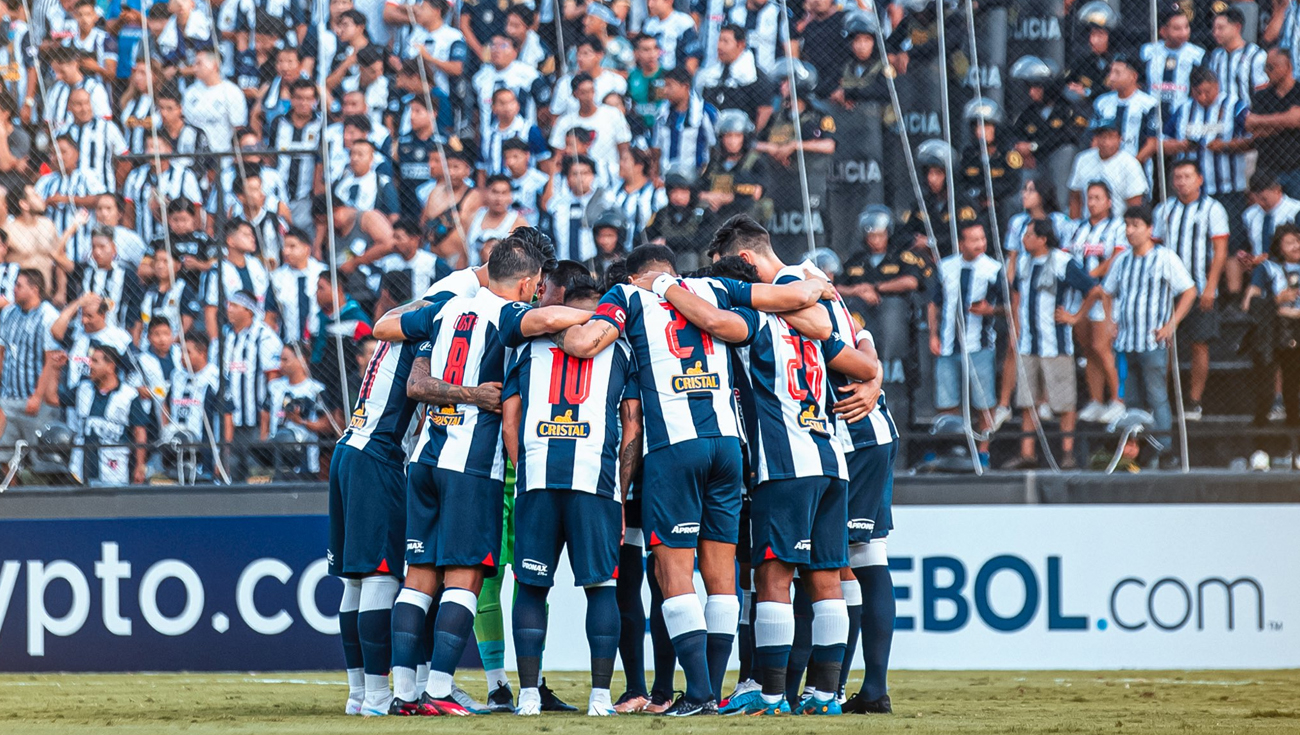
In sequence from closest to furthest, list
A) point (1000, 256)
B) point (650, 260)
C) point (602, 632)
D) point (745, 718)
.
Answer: point (745, 718), point (602, 632), point (650, 260), point (1000, 256)

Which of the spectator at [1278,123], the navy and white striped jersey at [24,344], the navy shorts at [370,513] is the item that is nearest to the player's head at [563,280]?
the navy shorts at [370,513]

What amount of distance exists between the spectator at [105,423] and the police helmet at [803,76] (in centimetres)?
448

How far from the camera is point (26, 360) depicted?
8.38 m

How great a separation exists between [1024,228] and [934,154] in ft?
2.34

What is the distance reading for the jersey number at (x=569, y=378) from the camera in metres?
5.10

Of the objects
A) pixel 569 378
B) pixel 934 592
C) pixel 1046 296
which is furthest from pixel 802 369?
pixel 1046 296

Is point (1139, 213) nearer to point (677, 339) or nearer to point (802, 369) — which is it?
point (802, 369)

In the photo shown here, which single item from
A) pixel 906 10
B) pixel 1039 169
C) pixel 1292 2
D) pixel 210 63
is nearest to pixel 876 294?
pixel 1039 169

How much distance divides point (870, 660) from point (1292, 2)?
5.47 meters

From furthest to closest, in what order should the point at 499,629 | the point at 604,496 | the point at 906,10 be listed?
the point at 906,10 → the point at 499,629 → the point at 604,496

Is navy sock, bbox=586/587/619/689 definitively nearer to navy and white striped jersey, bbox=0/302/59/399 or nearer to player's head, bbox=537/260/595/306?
player's head, bbox=537/260/595/306

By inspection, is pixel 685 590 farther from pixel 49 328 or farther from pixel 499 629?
pixel 49 328

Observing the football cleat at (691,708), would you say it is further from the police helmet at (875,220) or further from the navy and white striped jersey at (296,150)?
the navy and white striped jersey at (296,150)

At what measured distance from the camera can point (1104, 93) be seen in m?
8.53
